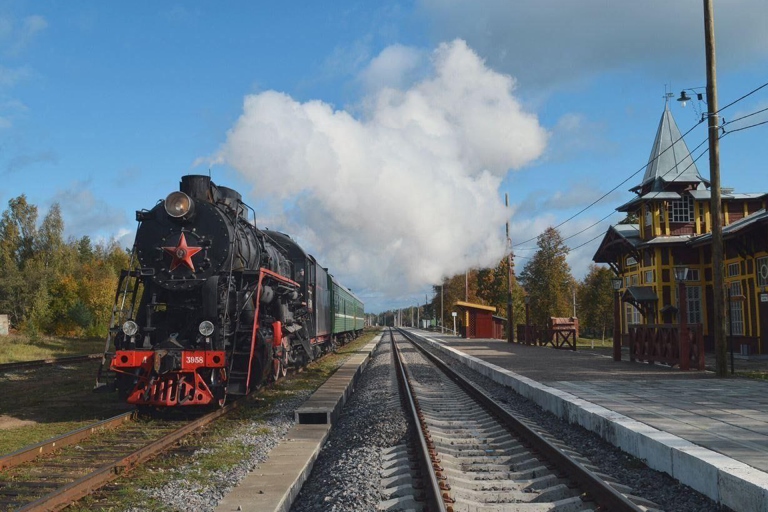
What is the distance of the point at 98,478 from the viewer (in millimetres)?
5953

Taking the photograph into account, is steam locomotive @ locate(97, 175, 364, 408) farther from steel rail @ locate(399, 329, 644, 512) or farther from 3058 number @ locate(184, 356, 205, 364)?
steel rail @ locate(399, 329, 644, 512)

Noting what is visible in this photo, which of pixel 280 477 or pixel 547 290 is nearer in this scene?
pixel 280 477

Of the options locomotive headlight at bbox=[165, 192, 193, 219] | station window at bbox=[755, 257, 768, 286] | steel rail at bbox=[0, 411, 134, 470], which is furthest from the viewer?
station window at bbox=[755, 257, 768, 286]

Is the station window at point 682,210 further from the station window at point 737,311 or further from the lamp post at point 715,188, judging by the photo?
the lamp post at point 715,188

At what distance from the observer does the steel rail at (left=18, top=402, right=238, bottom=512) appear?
5109 mm

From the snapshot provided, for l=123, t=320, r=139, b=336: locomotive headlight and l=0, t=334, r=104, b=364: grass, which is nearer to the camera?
l=123, t=320, r=139, b=336: locomotive headlight

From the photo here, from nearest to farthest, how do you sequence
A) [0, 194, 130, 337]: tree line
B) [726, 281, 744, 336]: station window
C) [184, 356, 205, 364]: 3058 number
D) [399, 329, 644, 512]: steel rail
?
1. [399, 329, 644, 512]: steel rail
2. [184, 356, 205, 364]: 3058 number
3. [726, 281, 744, 336]: station window
4. [0, 194, 130, 337]: tree line

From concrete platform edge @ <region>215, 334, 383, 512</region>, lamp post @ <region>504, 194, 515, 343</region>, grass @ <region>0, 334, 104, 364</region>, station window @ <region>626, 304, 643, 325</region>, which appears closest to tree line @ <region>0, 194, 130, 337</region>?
grass @ <region>0, 334, 104, 364</region>

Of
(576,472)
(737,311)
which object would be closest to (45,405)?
(576,472)

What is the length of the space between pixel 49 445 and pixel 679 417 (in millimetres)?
7736

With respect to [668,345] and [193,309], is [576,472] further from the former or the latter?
[668,345]

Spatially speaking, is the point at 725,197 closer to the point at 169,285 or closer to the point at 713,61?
the point at 713,61

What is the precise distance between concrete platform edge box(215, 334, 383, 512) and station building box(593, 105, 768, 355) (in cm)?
1970

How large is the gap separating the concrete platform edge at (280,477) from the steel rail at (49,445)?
254 cm
